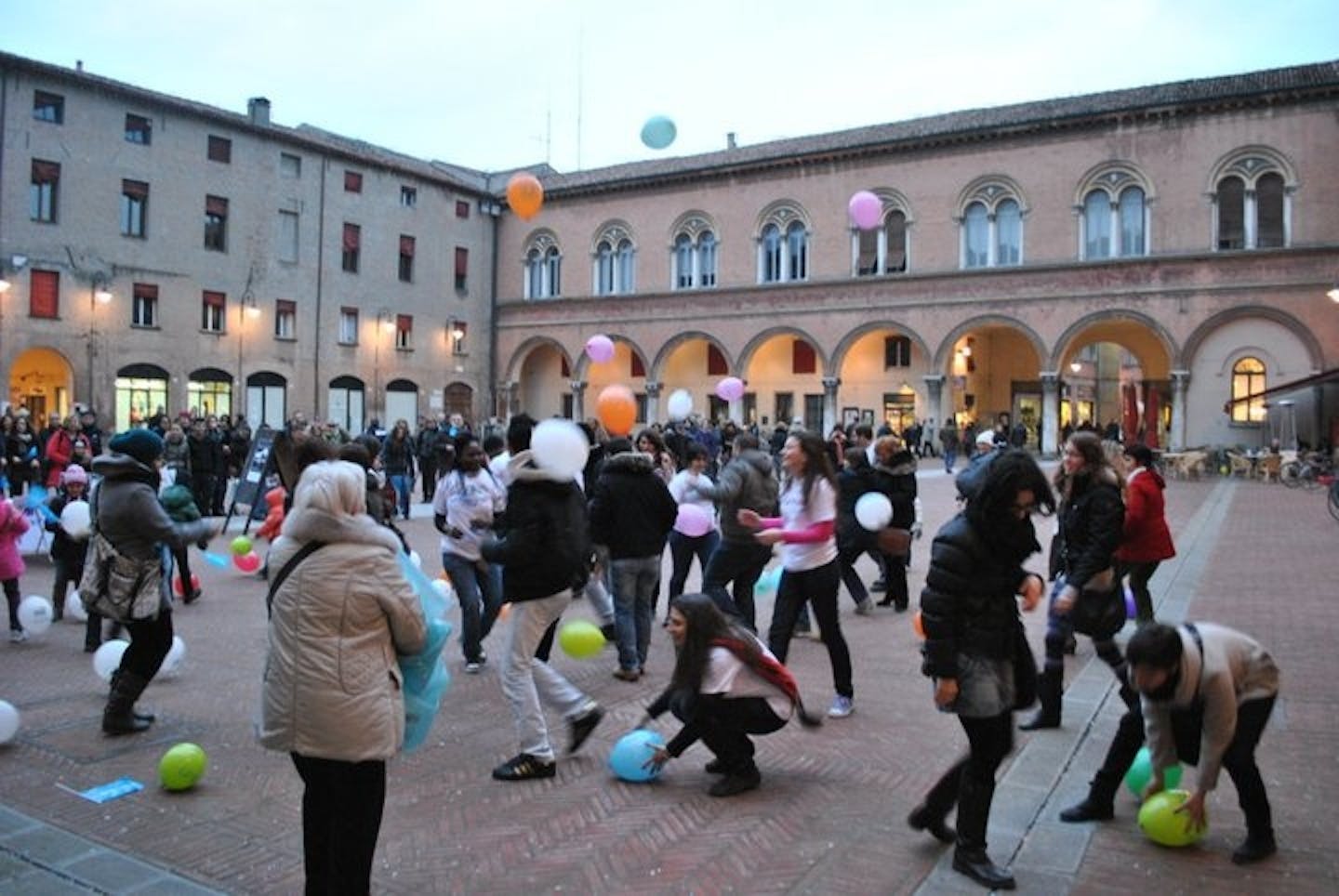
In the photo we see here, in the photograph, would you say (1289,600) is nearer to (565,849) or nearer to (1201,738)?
(1201,738)

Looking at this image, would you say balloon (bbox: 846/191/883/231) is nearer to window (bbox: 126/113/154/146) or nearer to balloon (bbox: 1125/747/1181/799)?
balloon (bbox: 1125/747/1181/799)

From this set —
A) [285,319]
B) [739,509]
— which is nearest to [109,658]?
[739,509]

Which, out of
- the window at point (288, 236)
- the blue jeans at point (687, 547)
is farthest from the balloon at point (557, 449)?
the window at point (288, 236)

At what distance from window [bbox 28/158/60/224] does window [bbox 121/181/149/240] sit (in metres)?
1.99

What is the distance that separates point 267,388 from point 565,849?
34.4 metres

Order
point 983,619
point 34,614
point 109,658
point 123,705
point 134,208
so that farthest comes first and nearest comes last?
point 134,208 → point 34,614 → point 109,658 → point 123,705 → point 983,619

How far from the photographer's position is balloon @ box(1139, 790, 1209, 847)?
169 inches

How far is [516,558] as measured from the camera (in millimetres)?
5332

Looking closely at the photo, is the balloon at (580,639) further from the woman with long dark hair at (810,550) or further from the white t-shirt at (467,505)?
the white t-shirt at (467,505)

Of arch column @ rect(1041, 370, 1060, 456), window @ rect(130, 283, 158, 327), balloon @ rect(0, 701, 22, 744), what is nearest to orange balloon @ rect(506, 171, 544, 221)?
balloon @ rect(0, 701, 22, 744)

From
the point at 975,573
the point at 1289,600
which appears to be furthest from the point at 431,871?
the point at 1289,600

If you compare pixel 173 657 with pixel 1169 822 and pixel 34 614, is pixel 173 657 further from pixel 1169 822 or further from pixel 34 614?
pixel 1169 822

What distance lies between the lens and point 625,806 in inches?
194

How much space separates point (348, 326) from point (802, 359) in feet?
56.5
